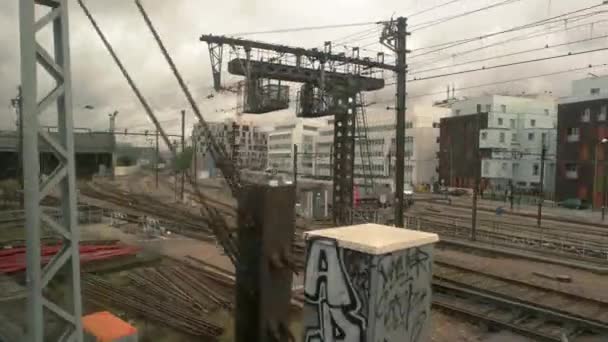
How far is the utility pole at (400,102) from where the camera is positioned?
539 inches

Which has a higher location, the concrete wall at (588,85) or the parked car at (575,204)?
the concrete wall at (588,85)

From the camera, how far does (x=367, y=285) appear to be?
2.41 metres

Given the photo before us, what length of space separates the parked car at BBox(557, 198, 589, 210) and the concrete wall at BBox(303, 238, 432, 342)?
43.7m

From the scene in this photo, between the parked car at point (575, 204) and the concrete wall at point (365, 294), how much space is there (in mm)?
43718

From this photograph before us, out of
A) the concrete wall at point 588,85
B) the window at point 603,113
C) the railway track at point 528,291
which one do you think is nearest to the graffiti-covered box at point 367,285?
the railway track at point 528,291

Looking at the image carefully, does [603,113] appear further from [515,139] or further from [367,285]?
[367,285]

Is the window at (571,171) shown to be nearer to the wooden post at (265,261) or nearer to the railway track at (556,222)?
the railway track at (556,222)

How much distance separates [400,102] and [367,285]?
11.8 m

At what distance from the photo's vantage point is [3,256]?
12172mm

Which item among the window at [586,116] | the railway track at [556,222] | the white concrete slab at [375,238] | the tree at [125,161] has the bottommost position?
the railway track at [556,222]

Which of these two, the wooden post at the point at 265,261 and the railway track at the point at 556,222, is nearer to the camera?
the wooden post at the point at 265,261

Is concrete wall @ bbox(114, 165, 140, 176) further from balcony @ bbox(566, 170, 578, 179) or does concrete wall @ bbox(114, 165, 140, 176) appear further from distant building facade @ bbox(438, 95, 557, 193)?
balcony @ bbox(566, 170, 578, 179)

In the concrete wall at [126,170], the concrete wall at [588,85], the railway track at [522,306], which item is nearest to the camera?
the railway track at [522,306]

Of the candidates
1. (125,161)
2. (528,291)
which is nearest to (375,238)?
(528,291)
